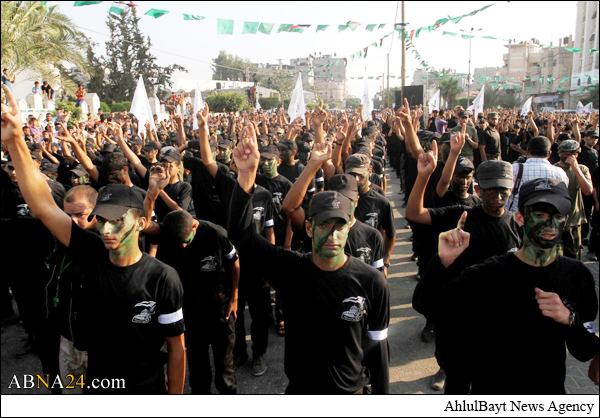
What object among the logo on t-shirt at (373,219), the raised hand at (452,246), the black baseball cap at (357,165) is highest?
the black baseball cap at (357,165)

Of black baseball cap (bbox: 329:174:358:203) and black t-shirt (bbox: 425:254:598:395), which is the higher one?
black baseball cap (bbox: 329:174:358:203)

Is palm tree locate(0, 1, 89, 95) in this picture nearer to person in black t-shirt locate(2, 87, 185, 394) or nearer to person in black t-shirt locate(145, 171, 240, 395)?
person in black t-shirt locate(145, 171, 240, 395)

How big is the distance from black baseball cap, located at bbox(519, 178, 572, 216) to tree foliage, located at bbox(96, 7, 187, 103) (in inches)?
1941

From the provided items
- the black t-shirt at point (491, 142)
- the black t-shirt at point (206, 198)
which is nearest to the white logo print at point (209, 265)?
the black t-shirt at point (206, 198)

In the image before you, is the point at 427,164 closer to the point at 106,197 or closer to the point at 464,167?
the point at 464,167

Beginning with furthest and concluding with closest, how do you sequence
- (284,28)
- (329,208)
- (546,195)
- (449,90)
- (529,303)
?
(449,90), (284,28), (329,208), (546,195), (529,303)

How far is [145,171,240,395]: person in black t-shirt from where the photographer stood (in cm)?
362

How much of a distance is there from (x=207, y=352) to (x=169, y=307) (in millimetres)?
1270

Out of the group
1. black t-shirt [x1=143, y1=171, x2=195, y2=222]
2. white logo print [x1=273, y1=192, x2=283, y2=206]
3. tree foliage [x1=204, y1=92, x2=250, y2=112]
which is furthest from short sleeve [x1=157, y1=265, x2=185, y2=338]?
tree foliage [x1=204, y1=92, x2=250, y2=112]

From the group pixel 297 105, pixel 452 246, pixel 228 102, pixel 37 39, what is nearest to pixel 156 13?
pixel 297 105

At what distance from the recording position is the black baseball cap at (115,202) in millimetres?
2613

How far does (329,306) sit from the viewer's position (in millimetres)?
2443

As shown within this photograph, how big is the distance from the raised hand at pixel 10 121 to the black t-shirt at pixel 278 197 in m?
2.89

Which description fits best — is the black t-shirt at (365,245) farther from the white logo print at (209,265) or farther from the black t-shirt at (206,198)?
the black t-shirt at (206,198)
